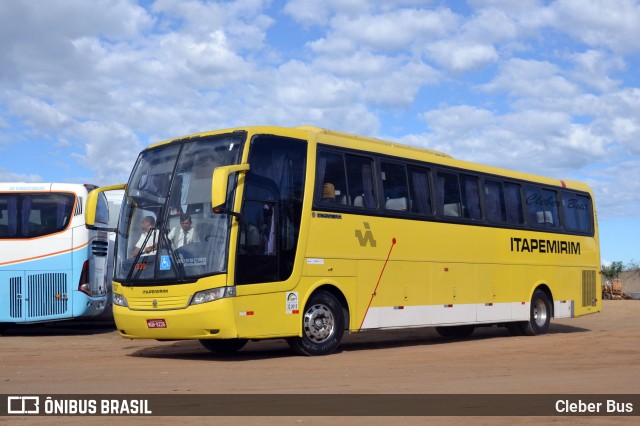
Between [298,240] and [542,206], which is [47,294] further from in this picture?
[542,206]

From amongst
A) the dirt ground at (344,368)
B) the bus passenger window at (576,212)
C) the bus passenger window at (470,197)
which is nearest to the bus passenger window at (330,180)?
the dirt ground at (344,368)

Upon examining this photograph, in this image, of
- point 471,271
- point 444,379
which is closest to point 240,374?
point 444,379

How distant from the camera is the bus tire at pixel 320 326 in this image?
1377 cm

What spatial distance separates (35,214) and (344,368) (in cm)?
1051

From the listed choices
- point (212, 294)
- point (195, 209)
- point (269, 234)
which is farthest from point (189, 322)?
point (269, 234)

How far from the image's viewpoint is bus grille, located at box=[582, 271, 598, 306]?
21.7 m

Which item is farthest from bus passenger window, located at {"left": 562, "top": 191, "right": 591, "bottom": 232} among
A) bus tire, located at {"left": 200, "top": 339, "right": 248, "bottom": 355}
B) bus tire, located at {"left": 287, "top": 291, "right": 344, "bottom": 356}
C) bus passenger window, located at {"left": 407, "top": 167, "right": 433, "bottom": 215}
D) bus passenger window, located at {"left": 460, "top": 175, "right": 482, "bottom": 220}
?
bus tire, located at {"left": 200, "top": 339, "right": 248, "bottom": 355}

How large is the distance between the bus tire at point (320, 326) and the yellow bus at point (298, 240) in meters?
0.02

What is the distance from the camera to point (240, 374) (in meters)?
11.2

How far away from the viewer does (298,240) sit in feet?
44.6

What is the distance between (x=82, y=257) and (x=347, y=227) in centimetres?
781

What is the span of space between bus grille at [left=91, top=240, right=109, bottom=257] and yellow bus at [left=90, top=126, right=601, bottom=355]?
5.98 meters

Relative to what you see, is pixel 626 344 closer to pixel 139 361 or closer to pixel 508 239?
pixel 508 239

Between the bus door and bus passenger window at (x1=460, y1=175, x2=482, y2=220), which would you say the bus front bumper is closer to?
the bus door
